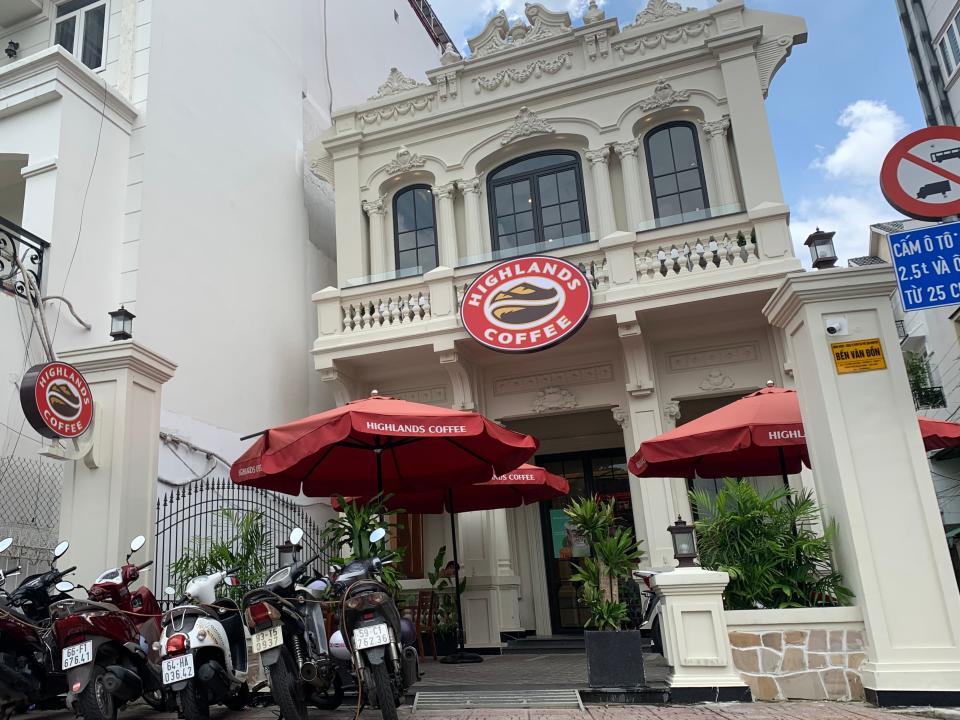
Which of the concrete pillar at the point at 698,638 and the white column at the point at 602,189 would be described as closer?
the concrete pillar at the point at 698,638

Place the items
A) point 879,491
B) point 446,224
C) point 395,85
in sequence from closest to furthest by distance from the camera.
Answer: point 879,491 → point 446,224 → point 395,85

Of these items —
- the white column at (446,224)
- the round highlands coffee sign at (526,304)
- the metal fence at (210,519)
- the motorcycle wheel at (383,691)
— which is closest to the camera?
the motorcycle wheel at (383,691)

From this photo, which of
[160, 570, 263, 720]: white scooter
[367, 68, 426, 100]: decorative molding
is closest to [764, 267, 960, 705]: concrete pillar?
[160, 570, 263, 720]: white scooter

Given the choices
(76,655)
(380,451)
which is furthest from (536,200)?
(76,655)

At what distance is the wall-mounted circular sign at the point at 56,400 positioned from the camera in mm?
5918

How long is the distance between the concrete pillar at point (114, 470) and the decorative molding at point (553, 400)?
18.6 ft

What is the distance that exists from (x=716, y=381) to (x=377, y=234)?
19.5ft

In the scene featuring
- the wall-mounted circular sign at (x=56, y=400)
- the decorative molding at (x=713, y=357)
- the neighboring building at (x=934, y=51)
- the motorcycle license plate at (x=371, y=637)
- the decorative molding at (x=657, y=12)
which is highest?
the neighboring building at (x=934, y=51)

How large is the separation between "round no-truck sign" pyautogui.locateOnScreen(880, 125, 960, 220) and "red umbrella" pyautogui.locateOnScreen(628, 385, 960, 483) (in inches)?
89.8

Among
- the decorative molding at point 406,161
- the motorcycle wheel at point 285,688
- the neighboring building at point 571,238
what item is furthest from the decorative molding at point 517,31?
the motorcycle wheel at point 285,688

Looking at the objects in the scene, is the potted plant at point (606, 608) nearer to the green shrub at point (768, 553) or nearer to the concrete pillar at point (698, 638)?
the concrete pillar at point (698, 638)

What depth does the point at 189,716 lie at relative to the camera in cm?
482

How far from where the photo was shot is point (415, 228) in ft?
42.0

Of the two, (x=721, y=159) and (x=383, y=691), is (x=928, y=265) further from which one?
(x=721, y=159)
